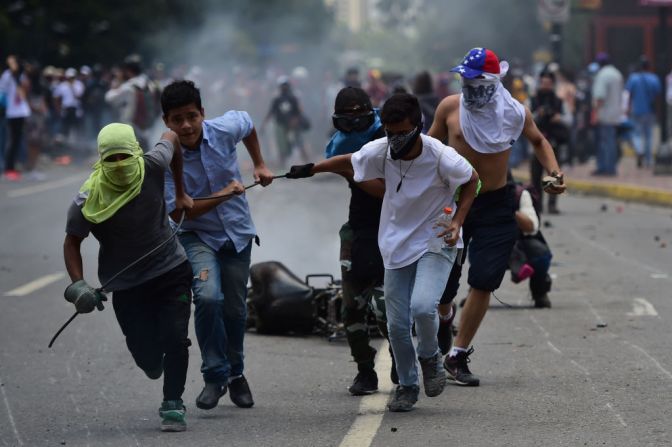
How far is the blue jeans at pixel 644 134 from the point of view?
950 inches

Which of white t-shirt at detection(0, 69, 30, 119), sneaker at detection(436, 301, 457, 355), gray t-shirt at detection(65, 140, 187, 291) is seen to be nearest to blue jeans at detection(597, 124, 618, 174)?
white t-shirt at detection(0, 69, 30, 119)

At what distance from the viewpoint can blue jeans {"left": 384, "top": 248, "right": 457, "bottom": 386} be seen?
22.1 feet

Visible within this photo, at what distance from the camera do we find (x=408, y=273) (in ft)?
22.5

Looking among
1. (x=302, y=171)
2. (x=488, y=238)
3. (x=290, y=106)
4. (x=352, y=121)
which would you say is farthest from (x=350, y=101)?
(x=290, y=106)

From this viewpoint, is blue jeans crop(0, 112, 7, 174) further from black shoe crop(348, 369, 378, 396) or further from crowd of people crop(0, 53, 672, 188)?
black shoe crop(348, 369, 378, 396)

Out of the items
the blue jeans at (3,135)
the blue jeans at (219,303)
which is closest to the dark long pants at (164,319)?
the blue jeans at (219,303)

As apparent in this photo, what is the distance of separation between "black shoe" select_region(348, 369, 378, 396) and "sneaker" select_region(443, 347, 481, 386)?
0.43m

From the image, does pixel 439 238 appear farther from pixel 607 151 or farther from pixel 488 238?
pixel 607 151

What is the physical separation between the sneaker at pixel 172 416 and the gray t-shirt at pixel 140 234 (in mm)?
537

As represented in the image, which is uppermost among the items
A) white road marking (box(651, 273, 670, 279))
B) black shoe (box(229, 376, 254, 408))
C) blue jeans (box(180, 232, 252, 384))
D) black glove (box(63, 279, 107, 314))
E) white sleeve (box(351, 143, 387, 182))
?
white sleeve (box(351, 143, 387, 182))

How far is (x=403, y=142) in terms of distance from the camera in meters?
6.62

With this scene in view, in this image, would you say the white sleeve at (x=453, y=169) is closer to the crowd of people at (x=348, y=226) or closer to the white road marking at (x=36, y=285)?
the crowd of people at (x=348, y=226)

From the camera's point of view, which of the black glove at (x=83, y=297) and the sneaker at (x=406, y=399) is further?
the sneaker at (x=406, y=399)

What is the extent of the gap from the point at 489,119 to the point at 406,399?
5.15 feet
